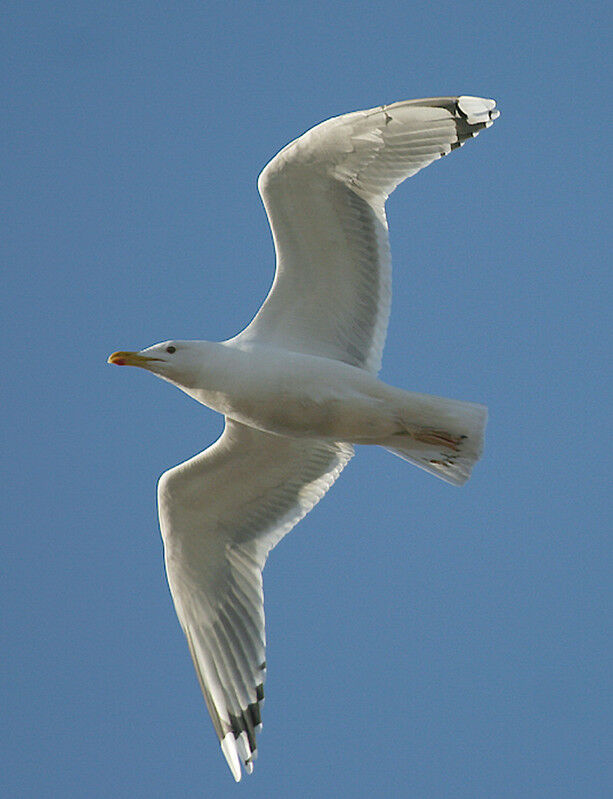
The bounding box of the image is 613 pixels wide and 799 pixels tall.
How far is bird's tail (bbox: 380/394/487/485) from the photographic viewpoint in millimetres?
6676

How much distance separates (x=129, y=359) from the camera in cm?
682

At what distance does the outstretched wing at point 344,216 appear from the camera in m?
6.71

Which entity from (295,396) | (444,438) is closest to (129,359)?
(295,396)

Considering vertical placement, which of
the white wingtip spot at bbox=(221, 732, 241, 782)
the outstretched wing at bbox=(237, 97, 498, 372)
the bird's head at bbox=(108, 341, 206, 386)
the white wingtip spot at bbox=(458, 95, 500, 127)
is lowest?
the white wingtip spot at bbox=(221, 732, 241, 782)

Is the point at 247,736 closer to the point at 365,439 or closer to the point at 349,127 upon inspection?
the point at 365,439

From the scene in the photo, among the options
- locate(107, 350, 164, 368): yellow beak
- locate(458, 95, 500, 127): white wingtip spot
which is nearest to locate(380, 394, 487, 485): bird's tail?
locate(107, 350, 164, 368): yellow beak

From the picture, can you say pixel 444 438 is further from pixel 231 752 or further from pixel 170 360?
pixel 231 752

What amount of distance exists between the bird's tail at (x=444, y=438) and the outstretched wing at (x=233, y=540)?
88 cm

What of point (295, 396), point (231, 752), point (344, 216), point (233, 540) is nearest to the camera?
point (295, 396)

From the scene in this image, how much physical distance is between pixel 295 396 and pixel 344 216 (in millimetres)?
1045

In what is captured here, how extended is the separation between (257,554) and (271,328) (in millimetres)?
1434

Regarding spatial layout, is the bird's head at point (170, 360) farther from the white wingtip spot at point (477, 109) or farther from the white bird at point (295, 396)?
the white wingtip spot at point (477, 109)

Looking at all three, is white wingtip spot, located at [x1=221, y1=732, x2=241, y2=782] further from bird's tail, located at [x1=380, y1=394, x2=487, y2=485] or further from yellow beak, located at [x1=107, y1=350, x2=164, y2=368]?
yellow beak, located at [x1=107, y1=350, x2=164, y2=368]

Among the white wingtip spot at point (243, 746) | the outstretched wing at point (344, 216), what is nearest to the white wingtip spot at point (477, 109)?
the outstretched wing at point (344, 216)
